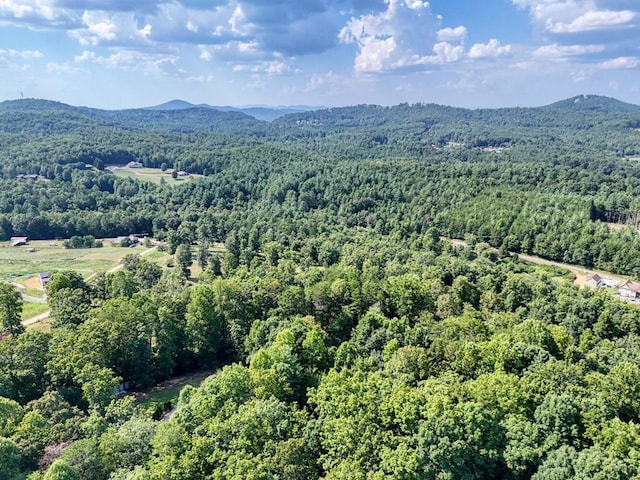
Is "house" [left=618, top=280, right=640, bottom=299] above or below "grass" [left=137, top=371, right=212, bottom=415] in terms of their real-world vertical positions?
below

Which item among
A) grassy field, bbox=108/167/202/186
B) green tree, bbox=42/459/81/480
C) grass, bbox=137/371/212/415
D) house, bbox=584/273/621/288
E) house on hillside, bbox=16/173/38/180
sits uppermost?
house on hillside, bbox=16/173/38/180

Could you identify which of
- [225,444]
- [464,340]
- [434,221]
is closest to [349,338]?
[464,340]

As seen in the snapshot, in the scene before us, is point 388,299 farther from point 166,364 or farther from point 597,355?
point 166,364

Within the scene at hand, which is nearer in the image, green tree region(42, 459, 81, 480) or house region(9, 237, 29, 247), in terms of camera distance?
green tree region(42, 459, 81, 480)

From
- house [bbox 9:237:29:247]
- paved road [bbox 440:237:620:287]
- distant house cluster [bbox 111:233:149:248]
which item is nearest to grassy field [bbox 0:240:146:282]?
house [bbox 9:237:29:247]

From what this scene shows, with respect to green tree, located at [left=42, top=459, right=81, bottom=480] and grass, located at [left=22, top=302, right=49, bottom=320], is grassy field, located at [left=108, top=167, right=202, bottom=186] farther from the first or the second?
green tree, located at [left=42, top=459, right=81, bottom=480]

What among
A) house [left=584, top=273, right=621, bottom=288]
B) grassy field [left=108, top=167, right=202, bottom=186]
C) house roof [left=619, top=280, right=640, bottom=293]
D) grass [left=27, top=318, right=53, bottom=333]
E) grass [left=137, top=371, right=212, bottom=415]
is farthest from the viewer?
A: grassy field [left=108, top=167, right=202, bottom=186]

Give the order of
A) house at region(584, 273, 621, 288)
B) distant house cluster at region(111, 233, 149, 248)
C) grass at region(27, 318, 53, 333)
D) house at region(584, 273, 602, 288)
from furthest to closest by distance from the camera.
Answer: distant house cluster at region(111, 233, 149, 248), house at region(584, 273, 602, 288), house at region(584, 273, 621, 288), grass at region(27, 318, 53, 333)
